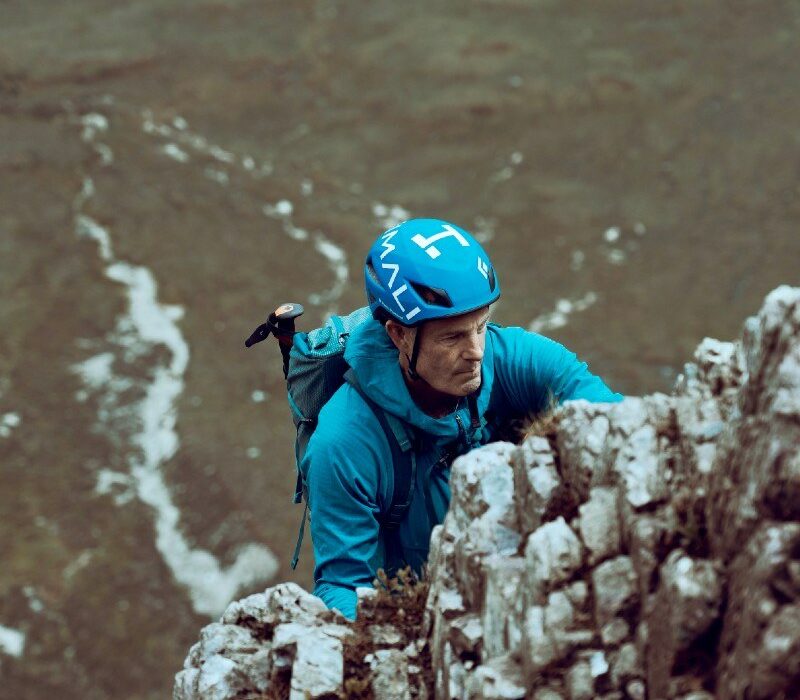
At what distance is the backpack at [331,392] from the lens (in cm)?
972

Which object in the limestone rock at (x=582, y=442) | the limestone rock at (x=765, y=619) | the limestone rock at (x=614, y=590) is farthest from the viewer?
the limestone rock at (x=582, y=442)

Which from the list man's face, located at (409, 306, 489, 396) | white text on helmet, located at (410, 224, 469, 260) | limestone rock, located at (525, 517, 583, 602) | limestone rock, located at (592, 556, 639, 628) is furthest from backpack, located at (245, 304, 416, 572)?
limestone rock, located at (592, 556, 639, 628)

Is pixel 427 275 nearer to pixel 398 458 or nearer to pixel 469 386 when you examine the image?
pixel 469 386

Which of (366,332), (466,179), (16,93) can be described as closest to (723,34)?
(466,179)

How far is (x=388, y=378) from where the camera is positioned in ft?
31.8

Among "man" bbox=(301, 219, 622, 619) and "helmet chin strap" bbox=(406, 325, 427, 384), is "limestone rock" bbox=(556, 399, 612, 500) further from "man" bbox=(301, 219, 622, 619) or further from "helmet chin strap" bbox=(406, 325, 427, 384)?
"helmet chin strap" bbox=(406, 325, 427, 384)

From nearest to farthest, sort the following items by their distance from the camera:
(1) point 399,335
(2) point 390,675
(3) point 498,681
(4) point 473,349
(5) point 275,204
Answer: (3) point 498,681, (2) point 390,675, (4) point 473,349, (1) point 399,335, (5) point 275,204

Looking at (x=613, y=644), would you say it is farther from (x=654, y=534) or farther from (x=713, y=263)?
(x=713, y=263)

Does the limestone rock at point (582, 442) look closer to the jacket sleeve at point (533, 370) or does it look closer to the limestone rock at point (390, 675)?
the jacket sleeve at point (533, 370)

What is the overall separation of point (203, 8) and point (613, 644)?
105 meters

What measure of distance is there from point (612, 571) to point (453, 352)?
288 cm

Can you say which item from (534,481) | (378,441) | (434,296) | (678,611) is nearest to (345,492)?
(378,441)

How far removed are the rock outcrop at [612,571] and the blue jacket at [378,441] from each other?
0.58m

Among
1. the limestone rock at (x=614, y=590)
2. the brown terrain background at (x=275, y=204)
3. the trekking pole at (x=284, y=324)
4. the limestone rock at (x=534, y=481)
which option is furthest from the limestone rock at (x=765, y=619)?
the brown terrain background at (x=275, y=204)
